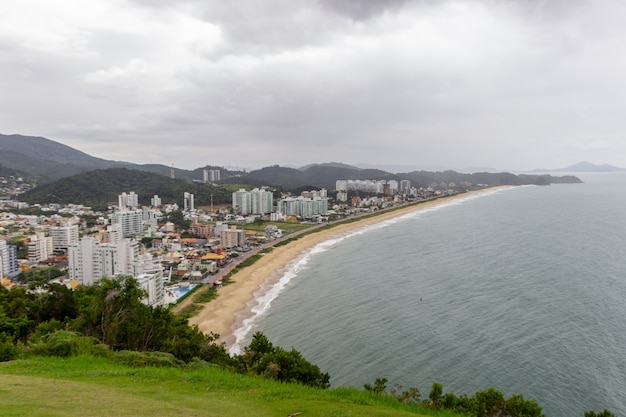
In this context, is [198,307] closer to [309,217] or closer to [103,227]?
[103,227]

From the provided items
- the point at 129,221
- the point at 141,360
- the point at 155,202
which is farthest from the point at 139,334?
the point at 155,202

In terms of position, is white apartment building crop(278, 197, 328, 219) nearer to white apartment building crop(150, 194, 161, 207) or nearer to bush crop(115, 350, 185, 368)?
white apartment building crop(150, 194, 161, 207)

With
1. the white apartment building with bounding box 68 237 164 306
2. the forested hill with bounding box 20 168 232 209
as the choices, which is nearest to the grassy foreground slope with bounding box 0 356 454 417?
the white apartment building with bounding box 68 237 164 306

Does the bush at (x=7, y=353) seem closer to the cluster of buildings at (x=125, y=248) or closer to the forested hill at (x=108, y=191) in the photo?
the cluster of buildings at (x=125, y=248)

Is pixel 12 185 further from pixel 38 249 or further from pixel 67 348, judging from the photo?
pixel 67 348

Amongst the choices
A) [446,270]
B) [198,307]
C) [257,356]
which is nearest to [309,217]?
[446,270]

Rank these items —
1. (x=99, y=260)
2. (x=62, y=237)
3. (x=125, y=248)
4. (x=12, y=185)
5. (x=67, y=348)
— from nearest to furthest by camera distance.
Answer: (x=67, y=348) → (x=125, y=248) → (x=99, y=260) → (x=62, y=237) → (x=12, y=185)
